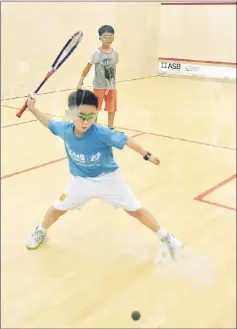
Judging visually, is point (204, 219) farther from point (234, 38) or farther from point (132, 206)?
point (234, 38)

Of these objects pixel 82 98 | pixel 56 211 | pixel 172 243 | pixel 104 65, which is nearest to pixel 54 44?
pixel 104 65

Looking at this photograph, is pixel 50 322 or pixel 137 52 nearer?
pixel 50 322

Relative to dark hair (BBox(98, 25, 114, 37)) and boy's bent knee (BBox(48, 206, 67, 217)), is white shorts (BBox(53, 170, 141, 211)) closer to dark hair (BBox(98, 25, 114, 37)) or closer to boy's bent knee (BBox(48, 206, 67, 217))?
boy's bent knee (BBox(48, 206, 67, 217))

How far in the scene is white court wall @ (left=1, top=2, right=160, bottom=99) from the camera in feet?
4.93

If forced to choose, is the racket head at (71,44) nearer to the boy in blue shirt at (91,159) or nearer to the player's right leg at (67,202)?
the boy in blue shirt at (91,159)

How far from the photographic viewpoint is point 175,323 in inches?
37.0

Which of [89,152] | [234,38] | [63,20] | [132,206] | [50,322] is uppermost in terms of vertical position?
[63,20]

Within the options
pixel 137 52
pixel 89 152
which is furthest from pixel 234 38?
pixel 137 52

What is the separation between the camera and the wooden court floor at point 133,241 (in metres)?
0.96

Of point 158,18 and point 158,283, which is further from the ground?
point 158,18

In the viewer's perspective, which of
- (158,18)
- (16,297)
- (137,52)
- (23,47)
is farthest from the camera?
(23,47)

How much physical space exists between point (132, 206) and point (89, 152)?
0.55 feet

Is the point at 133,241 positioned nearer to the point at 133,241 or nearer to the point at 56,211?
the point at 133,241

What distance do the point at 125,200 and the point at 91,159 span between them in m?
0.12
